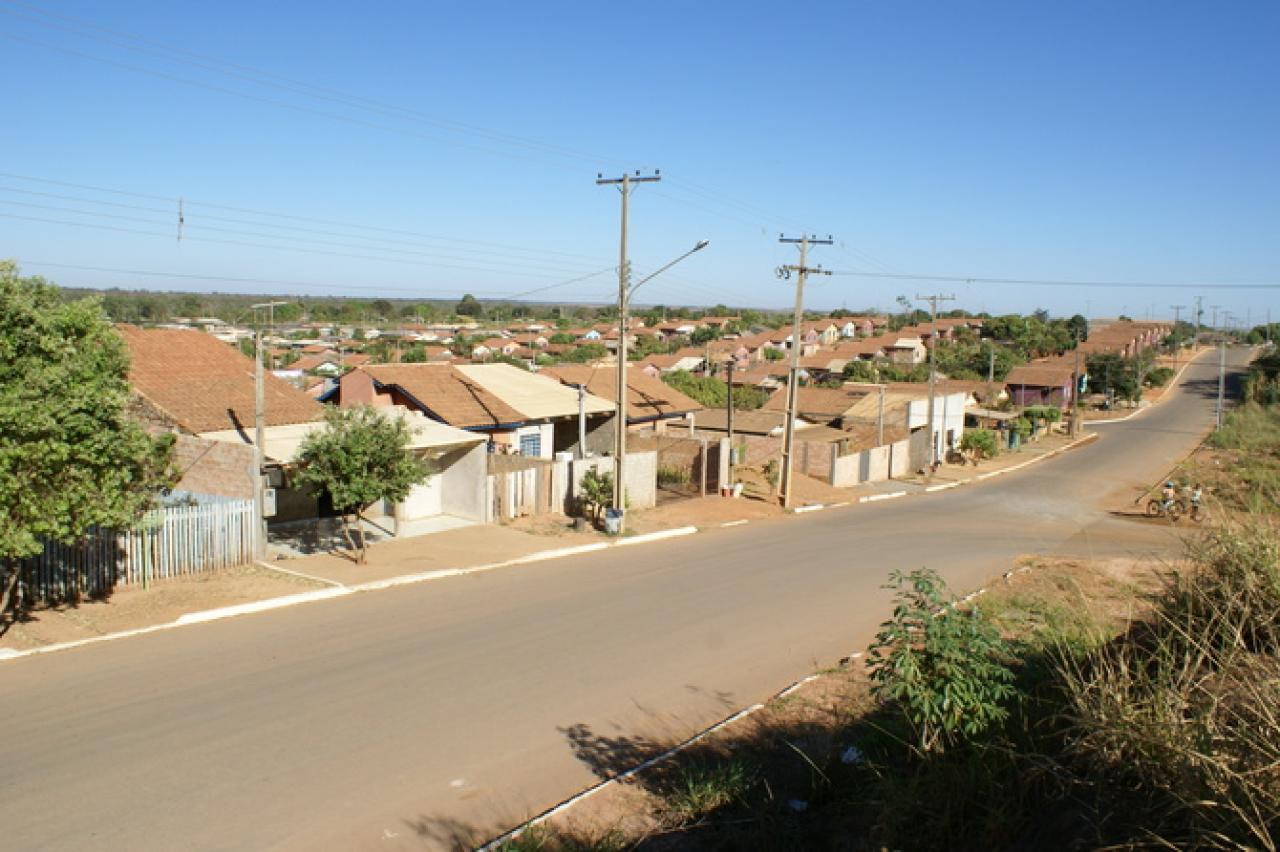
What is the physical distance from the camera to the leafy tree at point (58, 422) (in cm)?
1089

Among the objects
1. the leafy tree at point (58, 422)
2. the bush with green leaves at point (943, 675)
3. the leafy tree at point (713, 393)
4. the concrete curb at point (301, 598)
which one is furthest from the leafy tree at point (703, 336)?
the bush with green leaves at point (943, 675)

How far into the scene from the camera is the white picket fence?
13.3 m

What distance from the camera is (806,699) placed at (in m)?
10.9

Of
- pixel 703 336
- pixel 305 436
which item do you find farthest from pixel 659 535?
pixel 703 336

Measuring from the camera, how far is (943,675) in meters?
6.83

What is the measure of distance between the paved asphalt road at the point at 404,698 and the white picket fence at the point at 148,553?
6.73 ft

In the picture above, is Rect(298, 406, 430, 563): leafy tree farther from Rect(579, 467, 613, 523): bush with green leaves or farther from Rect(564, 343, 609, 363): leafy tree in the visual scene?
Rect(564, 343, 609, 363): leafy tree

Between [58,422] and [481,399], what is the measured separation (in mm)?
16323

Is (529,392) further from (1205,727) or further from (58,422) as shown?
(1205,727)

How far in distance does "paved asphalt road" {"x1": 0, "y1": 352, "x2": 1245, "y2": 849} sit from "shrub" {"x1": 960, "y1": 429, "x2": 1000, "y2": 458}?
90.8 ft

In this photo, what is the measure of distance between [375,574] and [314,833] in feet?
30.2

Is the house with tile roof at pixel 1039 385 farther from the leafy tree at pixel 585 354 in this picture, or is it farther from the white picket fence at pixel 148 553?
the white picket fence at pixel 148 553

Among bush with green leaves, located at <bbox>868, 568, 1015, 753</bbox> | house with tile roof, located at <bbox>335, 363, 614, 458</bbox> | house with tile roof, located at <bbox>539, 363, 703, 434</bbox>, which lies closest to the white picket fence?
house with tile roof, located at <bbox>335, 363, 614, 458</bbox>

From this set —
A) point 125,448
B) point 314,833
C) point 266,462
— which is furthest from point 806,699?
point 266,462
